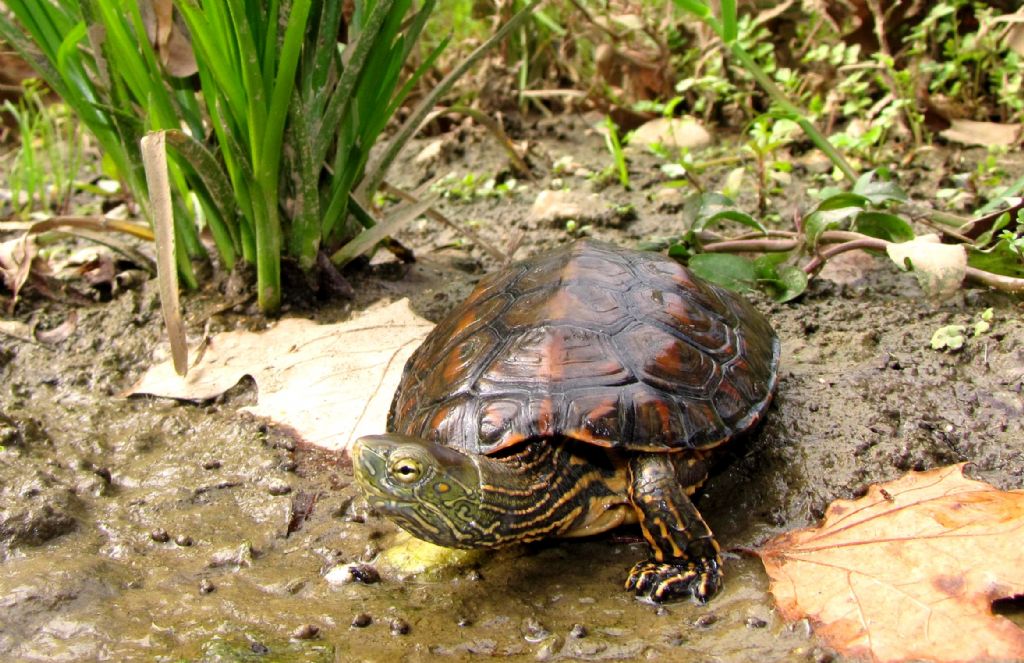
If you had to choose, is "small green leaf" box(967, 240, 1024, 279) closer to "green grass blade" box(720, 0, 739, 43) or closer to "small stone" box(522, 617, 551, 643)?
"green grass blade" box(720, 0, 739, 43)

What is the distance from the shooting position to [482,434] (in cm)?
217

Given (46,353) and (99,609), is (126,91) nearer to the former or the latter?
(46,353)

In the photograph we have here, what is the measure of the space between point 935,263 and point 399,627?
1895mm

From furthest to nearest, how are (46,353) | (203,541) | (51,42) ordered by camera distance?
(46,353), (51,42), (203,541)

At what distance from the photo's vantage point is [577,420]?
2121 mm


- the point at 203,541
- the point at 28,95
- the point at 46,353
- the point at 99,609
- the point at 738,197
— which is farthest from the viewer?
the point at 28,95

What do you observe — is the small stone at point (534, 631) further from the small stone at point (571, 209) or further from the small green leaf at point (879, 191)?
the small stone at point (571, 209)

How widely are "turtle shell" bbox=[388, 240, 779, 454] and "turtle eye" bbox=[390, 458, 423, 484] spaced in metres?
0.26

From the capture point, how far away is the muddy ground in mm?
A: 1969

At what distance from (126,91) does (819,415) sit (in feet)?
8.45

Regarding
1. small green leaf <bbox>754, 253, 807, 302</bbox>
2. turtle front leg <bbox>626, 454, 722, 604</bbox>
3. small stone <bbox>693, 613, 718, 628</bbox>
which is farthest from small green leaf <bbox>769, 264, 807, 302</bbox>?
small stone <bbox>693, 613, 718, 628</bbox>

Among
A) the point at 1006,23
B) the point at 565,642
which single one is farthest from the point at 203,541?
the point at 1006,23

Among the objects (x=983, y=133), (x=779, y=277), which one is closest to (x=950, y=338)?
(x=779, y=277)

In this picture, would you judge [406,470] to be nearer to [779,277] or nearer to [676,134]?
[779,277]
